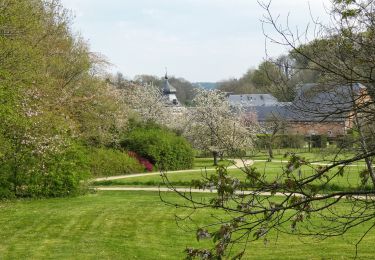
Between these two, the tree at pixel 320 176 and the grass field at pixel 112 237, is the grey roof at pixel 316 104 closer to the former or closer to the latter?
the tree at pixel 320 176

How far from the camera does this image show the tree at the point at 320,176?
3.85 metres

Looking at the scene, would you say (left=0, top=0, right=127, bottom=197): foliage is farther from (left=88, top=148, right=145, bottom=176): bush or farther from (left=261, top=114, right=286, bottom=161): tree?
(left=261, top=114, right=286, bottom=161): tree

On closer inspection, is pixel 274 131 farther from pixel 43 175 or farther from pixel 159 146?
pixel 159 146

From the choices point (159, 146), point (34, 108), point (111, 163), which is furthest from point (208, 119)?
point (34, 108)

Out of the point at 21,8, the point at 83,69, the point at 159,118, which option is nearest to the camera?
the point at 21,8

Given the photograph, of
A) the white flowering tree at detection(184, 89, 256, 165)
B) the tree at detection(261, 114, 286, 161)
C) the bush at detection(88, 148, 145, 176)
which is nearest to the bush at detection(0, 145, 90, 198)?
the bush at detection(88, 148, 145, 176)

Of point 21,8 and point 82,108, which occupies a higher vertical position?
point 21,8

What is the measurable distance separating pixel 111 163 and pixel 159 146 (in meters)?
3.75

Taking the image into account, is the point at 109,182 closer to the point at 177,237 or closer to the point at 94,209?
the point at 94,209

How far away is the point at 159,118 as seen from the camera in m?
44.8

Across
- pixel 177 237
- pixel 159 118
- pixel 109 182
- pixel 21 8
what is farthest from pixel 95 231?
pixel 159 118

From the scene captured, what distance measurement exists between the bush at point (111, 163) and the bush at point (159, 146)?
3.52ft

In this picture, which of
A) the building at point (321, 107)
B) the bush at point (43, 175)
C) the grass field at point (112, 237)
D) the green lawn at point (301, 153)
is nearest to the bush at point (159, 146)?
the bush at point (43, 175)

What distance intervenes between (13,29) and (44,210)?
17.5 ft
